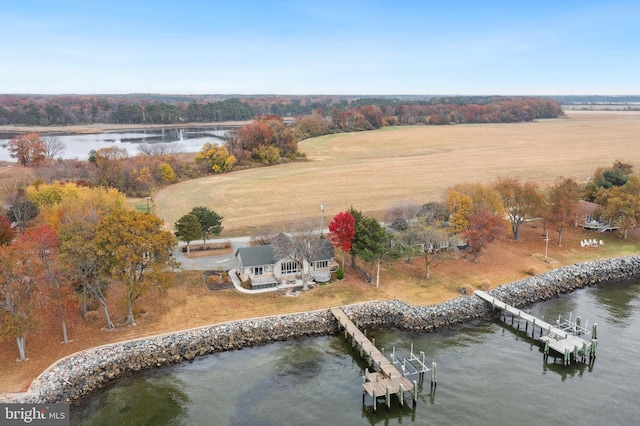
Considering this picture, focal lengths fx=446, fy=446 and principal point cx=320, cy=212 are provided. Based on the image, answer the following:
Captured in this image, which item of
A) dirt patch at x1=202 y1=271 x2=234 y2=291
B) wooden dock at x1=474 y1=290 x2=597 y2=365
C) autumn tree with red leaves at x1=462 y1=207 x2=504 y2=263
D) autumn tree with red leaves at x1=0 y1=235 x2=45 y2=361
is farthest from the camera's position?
autumn tree with red leaves at x1=462 y1=207 x2=504 y2=263

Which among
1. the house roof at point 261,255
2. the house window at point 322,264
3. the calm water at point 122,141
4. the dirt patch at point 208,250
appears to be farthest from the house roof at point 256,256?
the calm water at point 122,141

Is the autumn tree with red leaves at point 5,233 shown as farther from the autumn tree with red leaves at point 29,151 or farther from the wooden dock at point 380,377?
the autumn tree with red leaves at point 29,151

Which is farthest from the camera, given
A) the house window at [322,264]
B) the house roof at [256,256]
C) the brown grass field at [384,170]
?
the brown grass field at [384,170]

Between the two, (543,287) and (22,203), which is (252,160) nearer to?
(22,203)

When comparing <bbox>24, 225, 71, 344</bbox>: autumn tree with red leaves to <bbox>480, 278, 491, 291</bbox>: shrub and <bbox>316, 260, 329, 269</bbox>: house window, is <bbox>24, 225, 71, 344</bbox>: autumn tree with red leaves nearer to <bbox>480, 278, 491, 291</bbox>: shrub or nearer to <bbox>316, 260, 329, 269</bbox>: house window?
<bbox>316, 260, 329, 269</bbox>: house window

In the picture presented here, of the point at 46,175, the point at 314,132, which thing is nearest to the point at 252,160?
the point at 46,175

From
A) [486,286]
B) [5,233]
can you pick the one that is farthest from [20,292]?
[486,286]

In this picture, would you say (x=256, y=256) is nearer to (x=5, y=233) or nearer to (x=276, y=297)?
(x=276, y=297)

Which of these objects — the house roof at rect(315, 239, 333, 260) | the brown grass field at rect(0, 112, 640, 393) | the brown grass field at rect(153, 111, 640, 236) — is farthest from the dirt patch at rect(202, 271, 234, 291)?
the brown grass field at rect(153, 111, 640, 236)
